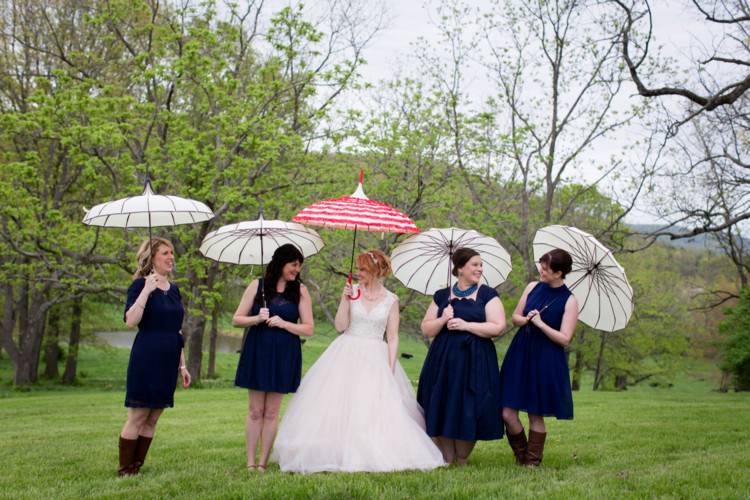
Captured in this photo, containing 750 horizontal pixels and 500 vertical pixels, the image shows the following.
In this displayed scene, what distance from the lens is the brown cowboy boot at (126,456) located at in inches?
267

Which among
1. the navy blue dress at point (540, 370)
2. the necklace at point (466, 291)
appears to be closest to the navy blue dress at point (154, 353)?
the necklace at point (466, 291)

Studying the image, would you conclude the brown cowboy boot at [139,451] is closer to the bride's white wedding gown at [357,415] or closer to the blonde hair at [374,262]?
the bride's white wedding gown at [357,415]

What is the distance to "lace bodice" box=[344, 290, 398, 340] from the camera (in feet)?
23.5

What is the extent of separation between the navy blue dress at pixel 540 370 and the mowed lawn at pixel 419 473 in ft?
1.95

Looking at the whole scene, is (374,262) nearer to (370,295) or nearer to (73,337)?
(370,295)

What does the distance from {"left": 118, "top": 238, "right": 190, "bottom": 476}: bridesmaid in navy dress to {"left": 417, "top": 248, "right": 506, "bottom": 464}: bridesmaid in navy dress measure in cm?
234

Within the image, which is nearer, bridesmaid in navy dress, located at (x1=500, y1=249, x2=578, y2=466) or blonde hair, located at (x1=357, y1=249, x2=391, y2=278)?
bridesmaid in navy dress, located at (x1=500, y1=249, x2=578, y2=466)

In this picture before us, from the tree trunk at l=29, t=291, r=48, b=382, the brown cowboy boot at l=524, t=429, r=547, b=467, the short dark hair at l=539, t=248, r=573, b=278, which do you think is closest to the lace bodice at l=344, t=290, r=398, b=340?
the short dark hair at l=539, t=248, r=573, b=278

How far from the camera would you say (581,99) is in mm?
27469

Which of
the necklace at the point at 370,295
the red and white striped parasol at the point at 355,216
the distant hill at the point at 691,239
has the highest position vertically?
the distant hill at the point at 691,239

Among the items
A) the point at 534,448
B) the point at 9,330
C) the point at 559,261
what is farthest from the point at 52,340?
the point at 559,261

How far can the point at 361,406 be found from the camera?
22.4 feet

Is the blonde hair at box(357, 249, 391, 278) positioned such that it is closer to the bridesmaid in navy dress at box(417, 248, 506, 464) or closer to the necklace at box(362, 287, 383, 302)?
the necklace at box(362, 287, 383, 302)

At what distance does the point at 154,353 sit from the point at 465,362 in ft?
9.38
